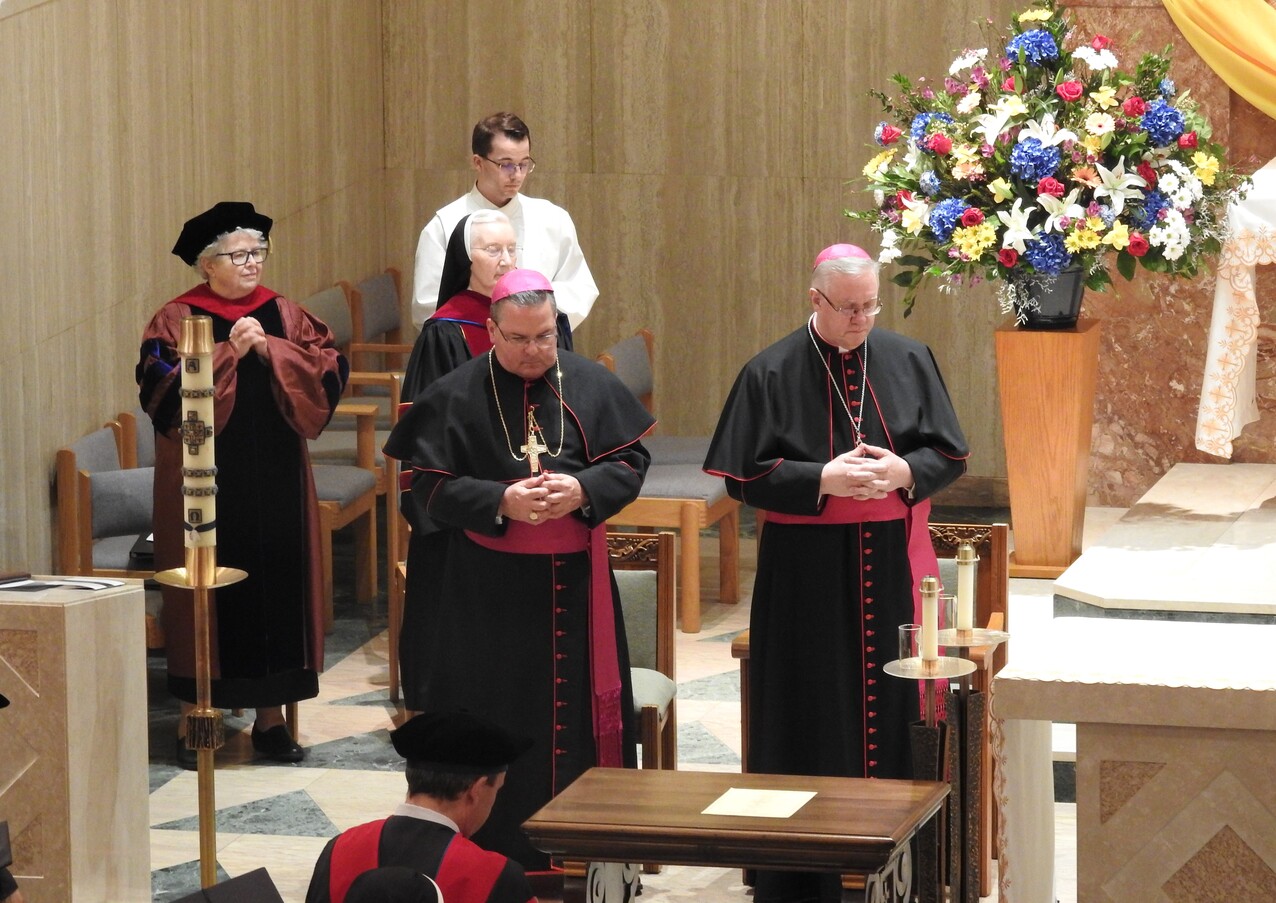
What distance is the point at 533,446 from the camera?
5328mm

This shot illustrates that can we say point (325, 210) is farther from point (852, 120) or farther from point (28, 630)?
point (28, 630)

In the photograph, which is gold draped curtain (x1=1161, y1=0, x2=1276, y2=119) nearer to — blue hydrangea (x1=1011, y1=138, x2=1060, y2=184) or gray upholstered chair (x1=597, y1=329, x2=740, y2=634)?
blue hydrangea (x1=1011, y1=138, x2=1060, y2=184)

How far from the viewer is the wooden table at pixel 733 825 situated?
346cm

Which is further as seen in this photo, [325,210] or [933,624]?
[325,210]

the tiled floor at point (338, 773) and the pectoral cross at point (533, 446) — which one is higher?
the pectoral cross at point (533, 446)

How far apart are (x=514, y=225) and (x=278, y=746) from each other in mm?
2162

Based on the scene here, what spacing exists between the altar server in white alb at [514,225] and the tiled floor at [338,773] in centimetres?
136

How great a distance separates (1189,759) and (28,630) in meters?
2.87

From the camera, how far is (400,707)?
24.1ft

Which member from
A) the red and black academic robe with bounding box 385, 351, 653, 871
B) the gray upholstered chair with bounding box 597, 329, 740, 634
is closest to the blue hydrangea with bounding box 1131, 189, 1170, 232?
the red and black academic robe with bounding box 385, 351, 653, 871

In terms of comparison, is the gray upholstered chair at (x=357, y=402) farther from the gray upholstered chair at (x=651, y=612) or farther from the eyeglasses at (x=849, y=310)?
the eyeglasses at (x=849, y=310)

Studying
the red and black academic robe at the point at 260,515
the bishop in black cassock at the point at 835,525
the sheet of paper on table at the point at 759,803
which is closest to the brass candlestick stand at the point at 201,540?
the sheet of paper on table at the point at 759,803

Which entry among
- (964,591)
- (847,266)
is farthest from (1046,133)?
(964,591)

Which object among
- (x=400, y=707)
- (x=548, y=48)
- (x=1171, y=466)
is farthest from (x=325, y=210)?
(x=1171, y=466)
